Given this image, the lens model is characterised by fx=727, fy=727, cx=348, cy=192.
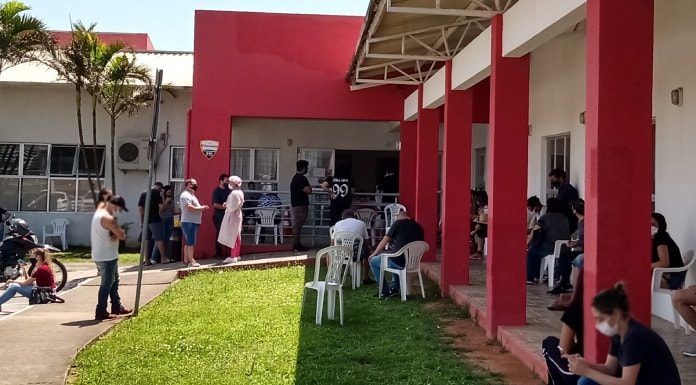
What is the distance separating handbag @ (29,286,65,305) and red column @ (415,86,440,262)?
594 cm

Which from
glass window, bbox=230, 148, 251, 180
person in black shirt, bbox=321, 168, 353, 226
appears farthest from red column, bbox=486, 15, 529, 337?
glass window, bbox=230, 148, 251, 180

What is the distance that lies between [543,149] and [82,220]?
11.7 m

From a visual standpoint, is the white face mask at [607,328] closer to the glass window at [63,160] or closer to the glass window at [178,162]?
the glass window at [178,162]

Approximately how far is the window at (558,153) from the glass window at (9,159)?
1308 centimetres

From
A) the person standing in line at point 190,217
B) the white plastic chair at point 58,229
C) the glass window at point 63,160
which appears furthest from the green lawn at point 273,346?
the glass window at point 63,160

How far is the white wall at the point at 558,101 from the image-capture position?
400 inches

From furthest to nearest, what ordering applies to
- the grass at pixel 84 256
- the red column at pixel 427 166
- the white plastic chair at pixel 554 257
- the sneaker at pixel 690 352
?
the grass at pixel 84 256 < the red column at pixel 427 166 < the white plastic chair at pixel 554 257 < the sneaker at pixel 690 352

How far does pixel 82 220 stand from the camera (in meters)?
18.1

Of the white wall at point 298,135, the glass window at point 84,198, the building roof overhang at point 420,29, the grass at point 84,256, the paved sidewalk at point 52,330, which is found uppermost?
the building roof overhang at point 420,29

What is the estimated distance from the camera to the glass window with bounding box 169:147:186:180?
698 inches

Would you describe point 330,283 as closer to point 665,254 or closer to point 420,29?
point 665,254

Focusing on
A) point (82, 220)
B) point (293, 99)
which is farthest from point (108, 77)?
point (293, 99)

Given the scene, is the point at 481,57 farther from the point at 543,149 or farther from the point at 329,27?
the point at 329,27

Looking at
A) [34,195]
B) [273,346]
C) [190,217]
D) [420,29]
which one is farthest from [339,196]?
[34,195]
